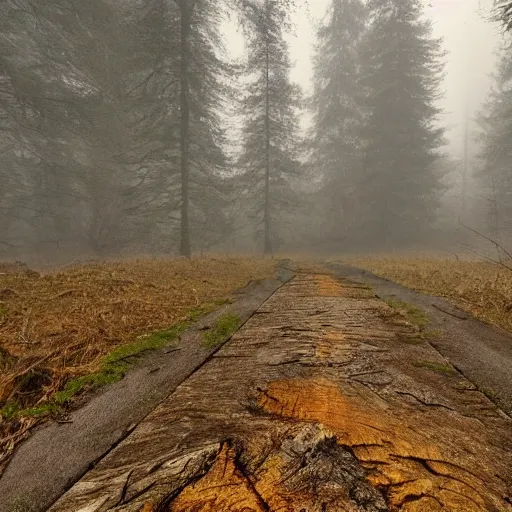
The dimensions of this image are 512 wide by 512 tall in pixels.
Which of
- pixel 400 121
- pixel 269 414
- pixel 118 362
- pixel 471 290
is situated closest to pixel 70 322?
pixel 118 362

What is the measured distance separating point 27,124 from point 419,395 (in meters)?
13.3

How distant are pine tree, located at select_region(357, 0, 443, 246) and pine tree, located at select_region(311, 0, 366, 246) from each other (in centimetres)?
200

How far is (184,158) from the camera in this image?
13016 millimetres

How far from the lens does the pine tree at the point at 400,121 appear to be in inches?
778

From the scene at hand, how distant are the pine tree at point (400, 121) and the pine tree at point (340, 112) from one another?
200 cm

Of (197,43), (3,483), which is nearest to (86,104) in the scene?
(197,43)

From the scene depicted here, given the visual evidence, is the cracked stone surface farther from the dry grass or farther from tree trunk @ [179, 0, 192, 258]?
tree trunk @ [179, 0, 192, 258]

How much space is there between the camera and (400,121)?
792 inches

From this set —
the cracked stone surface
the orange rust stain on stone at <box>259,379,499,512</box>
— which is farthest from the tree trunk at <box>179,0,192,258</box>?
the orange rust stain on stone at <box>259,379,499,512</box>

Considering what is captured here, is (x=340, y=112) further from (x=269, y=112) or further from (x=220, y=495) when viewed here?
(x=220, y=495)

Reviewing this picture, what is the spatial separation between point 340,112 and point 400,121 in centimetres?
460

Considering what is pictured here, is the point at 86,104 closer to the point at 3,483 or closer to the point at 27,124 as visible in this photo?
the point at 27,124

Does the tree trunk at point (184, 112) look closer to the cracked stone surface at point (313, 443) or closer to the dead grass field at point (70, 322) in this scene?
the dead grass field at point (70, 322)

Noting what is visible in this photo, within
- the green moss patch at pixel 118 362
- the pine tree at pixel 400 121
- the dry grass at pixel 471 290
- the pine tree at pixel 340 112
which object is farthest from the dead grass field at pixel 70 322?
the pine tree at pixel 340 112
